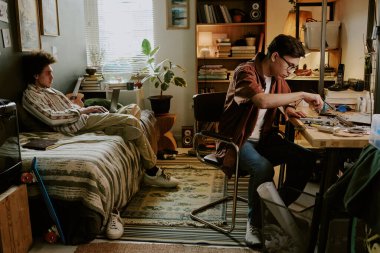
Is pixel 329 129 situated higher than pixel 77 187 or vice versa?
pixel 329 129

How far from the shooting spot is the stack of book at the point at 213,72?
4.32 meters

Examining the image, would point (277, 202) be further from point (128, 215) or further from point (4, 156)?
point (4, 156)

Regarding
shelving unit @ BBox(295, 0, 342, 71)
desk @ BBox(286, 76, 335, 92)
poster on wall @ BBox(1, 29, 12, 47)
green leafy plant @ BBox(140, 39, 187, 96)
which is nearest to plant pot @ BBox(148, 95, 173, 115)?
green leafy plant @ BBox(140, 39, 187, 96)

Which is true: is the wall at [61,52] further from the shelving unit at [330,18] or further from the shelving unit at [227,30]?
the shelving unit at [330,18]

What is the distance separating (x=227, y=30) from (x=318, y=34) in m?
1.18

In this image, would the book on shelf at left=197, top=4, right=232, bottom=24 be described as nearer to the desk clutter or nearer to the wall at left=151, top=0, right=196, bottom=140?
the wall at left=151, top=0, right=196, bottom=140

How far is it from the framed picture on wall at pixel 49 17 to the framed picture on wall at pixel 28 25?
8 cm

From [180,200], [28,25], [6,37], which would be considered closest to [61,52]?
[28,25]

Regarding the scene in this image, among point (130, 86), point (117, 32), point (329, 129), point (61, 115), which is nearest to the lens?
point (329, 129)

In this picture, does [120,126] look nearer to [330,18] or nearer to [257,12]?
[257,12]

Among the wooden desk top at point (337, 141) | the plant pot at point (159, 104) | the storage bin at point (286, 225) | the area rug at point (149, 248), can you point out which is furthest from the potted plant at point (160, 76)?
the wooden desk top at point (337, 141)

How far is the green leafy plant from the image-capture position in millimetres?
4246

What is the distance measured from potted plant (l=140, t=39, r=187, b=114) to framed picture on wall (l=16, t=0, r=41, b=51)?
55.7 inches

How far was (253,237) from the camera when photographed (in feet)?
6.94
